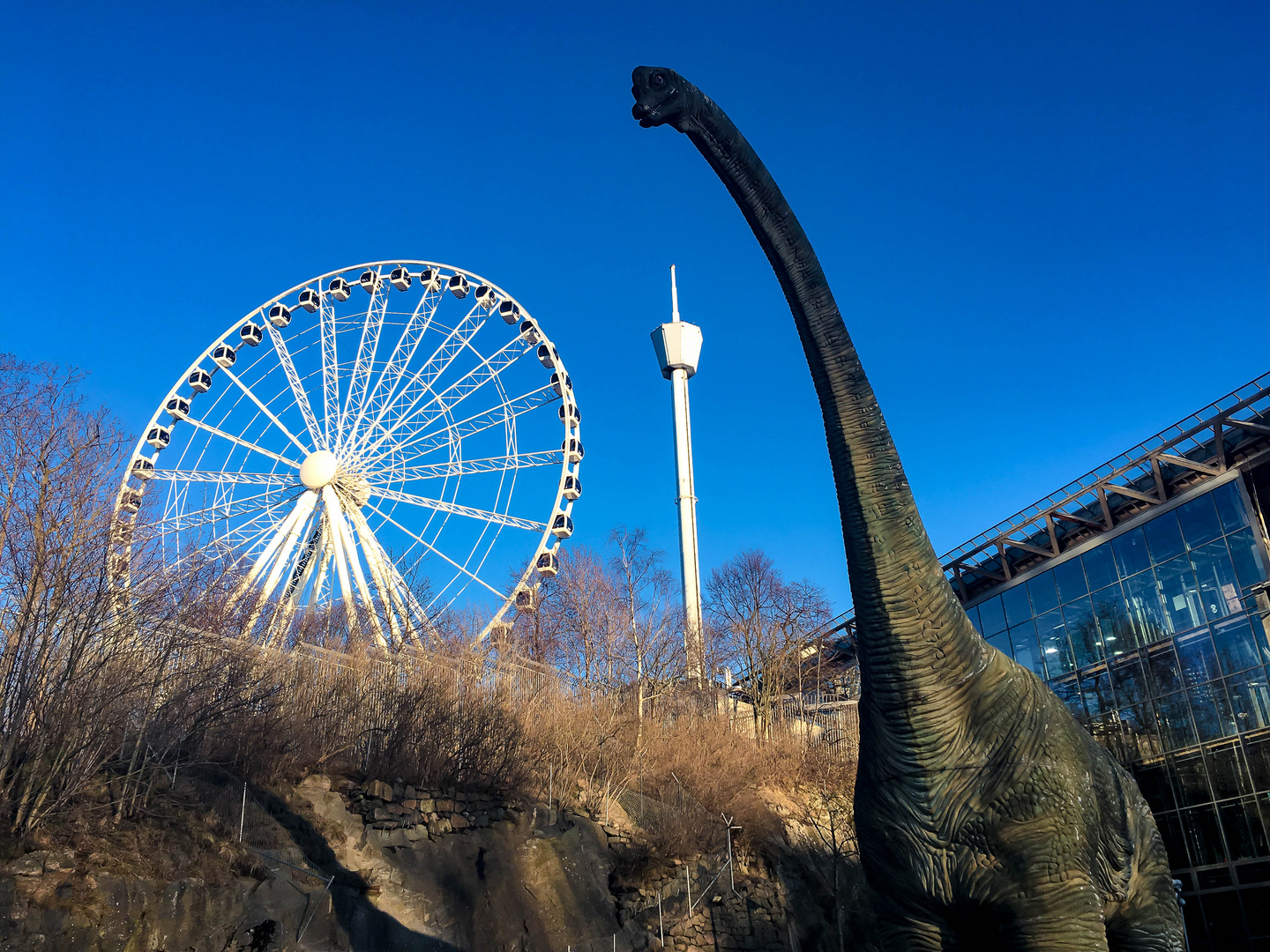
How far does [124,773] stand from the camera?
9305 millimetres

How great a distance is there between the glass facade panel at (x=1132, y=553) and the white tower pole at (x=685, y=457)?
30.4ft

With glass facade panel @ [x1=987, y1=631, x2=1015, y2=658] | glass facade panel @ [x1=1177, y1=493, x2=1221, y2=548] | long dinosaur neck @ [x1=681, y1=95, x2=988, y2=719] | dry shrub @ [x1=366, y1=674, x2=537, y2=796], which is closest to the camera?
long dinosaur neck @ [x1=681, y1=95, x2=988, y2=719]

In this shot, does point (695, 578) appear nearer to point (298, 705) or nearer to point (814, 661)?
point (814, 661)

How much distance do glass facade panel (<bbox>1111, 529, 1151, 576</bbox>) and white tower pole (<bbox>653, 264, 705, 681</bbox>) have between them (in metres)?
9.28

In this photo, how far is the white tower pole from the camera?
25047mm

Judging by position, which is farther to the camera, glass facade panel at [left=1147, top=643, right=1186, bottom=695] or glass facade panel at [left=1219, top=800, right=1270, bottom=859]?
glass facade panel at [left=1147, top=643, right=1186, bottom=695]

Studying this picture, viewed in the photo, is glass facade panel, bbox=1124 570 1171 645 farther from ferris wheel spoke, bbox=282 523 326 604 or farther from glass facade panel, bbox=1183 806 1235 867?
ferris wheel spoke, bbox=282 523 326 604

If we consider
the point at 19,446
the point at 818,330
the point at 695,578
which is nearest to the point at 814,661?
the point at 695,578

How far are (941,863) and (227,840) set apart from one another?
24.7ft

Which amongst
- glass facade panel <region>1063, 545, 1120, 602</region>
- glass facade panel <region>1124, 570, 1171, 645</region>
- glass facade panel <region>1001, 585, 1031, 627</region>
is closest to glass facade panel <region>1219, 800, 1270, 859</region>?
glass facade panel <region>1124, 570, 1171, 645</region>

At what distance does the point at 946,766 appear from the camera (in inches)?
133

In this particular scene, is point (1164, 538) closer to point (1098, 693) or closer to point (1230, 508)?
point (1230, 508)

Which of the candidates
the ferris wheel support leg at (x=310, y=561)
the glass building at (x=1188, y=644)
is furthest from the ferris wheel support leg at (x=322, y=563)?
the glass building at (x=1188, y=644)

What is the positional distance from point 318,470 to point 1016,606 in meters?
15.3
